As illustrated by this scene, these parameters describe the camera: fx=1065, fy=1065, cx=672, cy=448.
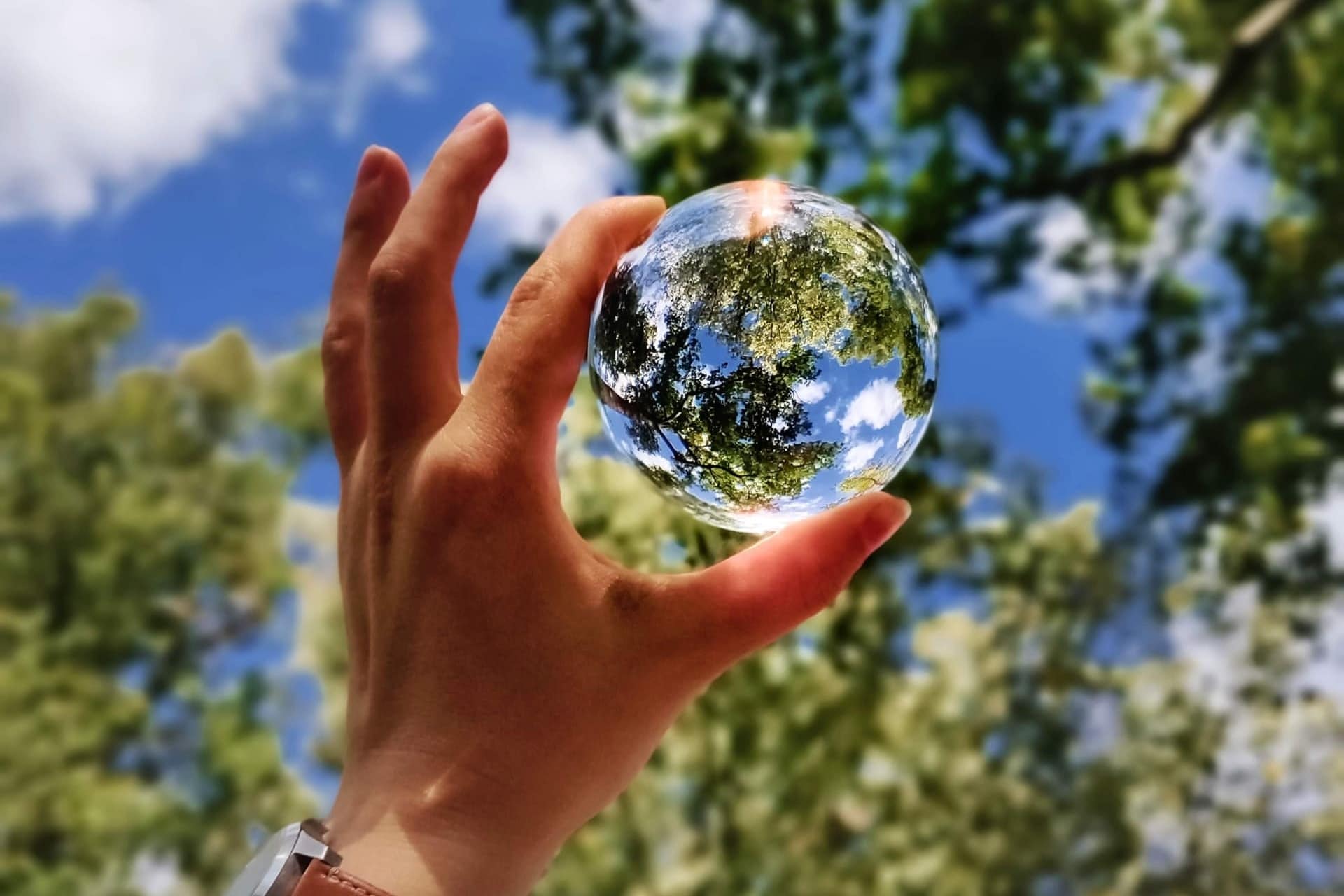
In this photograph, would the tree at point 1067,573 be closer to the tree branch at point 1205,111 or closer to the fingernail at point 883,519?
the tree branch at point 1205,111

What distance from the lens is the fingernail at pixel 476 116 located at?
2418mm

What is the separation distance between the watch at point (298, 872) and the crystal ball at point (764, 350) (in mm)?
970

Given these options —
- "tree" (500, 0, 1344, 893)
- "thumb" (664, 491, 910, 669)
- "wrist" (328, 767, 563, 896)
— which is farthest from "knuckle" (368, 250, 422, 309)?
"tree" (500, 0, 1344, 893)

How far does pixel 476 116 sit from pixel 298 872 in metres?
1.62

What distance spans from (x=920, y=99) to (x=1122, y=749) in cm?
423

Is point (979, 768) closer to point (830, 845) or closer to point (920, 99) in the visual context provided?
point (830, 845)

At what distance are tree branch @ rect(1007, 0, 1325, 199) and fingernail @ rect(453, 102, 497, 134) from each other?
14.4ft

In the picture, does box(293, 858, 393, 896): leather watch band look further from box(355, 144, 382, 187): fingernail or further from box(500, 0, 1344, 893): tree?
box(500, 0, 1344, 893): tree

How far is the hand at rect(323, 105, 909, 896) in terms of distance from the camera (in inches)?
79.2

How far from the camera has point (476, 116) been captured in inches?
95.7

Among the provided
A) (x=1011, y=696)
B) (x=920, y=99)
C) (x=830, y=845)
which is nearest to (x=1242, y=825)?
(x=1011, y=696)

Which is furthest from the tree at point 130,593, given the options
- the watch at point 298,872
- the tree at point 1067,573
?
the watch at point 298,872

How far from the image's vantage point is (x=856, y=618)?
6.30 metres

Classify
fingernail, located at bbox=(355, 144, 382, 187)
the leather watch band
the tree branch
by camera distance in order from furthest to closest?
the tree branch < fingernail, located at bbox=(355, 144, 382, 187) < the leather watch band
